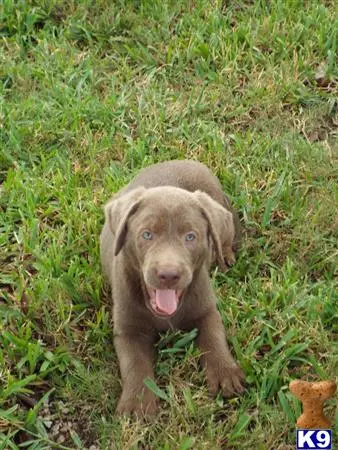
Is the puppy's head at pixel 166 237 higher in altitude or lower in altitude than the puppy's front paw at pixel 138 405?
higher

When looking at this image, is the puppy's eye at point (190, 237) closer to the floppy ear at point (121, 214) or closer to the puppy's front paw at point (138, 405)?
the floppy ear at point (121, 214)

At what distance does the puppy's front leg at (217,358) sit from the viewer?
446 centimetres

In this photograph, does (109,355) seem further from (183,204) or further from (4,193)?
(4,193)

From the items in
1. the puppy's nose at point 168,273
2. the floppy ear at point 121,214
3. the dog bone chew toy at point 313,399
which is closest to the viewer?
the dog bone chew toy at point 313,399

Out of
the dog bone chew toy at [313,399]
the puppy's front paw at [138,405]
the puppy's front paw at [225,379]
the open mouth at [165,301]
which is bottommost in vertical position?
the puppy's front paw at [225,379]

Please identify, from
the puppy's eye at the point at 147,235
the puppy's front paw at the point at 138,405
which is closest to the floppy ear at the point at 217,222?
the puppy's eye at the point at 147,235

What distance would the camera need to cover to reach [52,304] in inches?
193

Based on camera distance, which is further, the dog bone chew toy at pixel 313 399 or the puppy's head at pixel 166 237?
the puppy's head at pixel 166 237

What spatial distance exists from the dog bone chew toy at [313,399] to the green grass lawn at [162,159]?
0.19m

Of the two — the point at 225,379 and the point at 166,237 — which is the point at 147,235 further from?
the point at 225,379

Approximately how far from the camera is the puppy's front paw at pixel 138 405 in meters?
4.32

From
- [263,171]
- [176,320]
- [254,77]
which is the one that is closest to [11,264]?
[176,320]

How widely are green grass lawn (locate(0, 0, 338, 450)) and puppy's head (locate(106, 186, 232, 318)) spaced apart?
0.50 metres

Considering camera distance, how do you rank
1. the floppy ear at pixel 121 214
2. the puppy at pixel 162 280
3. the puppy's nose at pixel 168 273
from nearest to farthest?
the puppy's nose at pixel 168 273 → the puppy at pixel 162 280 → the floppy ear at pixel 121 214
